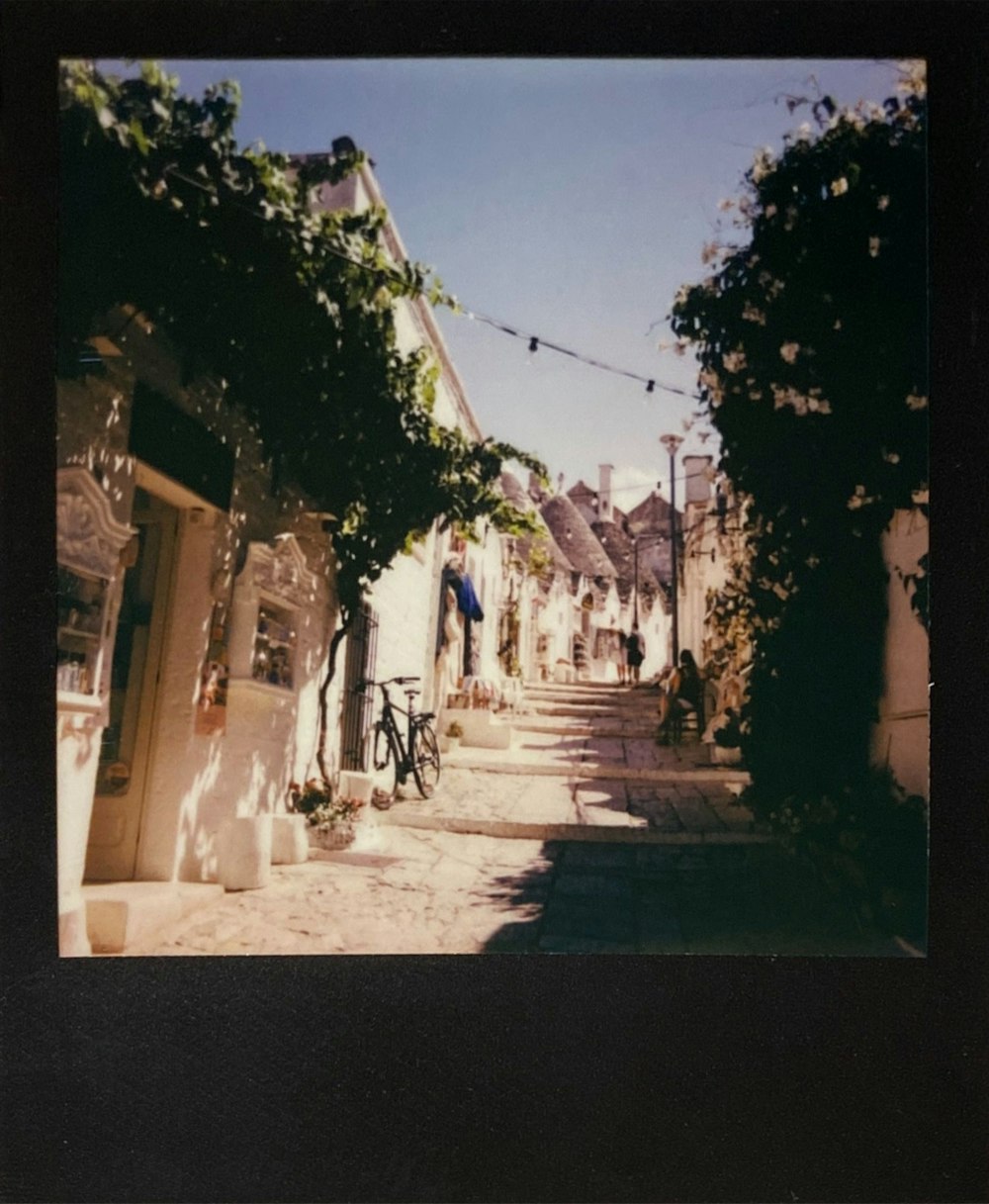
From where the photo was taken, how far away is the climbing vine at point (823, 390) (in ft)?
8.82

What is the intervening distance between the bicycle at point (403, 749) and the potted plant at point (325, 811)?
11 centimetres

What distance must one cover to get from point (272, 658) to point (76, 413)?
3.33ft

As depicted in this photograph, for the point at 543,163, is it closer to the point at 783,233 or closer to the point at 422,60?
the point at 422,60

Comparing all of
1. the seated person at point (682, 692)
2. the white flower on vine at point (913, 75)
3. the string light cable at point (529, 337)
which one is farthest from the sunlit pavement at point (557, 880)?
the white flower on vine at point (913, 75)

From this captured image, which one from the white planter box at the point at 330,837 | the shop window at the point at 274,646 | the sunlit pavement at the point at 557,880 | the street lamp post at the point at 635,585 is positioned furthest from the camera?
the street lamp post at the point at 635,585

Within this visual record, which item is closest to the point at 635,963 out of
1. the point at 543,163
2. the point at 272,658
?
the point at 272,658

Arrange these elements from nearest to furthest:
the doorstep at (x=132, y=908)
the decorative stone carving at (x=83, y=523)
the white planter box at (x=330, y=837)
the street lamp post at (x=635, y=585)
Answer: the decorative stone carving at (x=83, y=523) → the doorstep at (x=132, y=908) → the white planter box at (x=330, y=837) → the street lamp post at (x=635, y=585)

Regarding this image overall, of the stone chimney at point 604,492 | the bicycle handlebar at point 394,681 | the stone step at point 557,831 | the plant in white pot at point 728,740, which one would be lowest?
the stone step at point 557,831

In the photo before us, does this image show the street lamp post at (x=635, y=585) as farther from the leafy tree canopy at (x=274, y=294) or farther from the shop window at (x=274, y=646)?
the shop window at (x=274, y=646)

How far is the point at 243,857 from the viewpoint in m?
2.65

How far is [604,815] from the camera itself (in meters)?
2.79

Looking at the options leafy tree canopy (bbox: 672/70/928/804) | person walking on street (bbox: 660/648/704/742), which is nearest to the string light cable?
leafy tree canopy (bbox: 672/70/928/804)

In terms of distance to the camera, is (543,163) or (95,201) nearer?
(95,201)

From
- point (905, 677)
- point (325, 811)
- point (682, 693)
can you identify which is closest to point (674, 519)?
point (682, 693)
